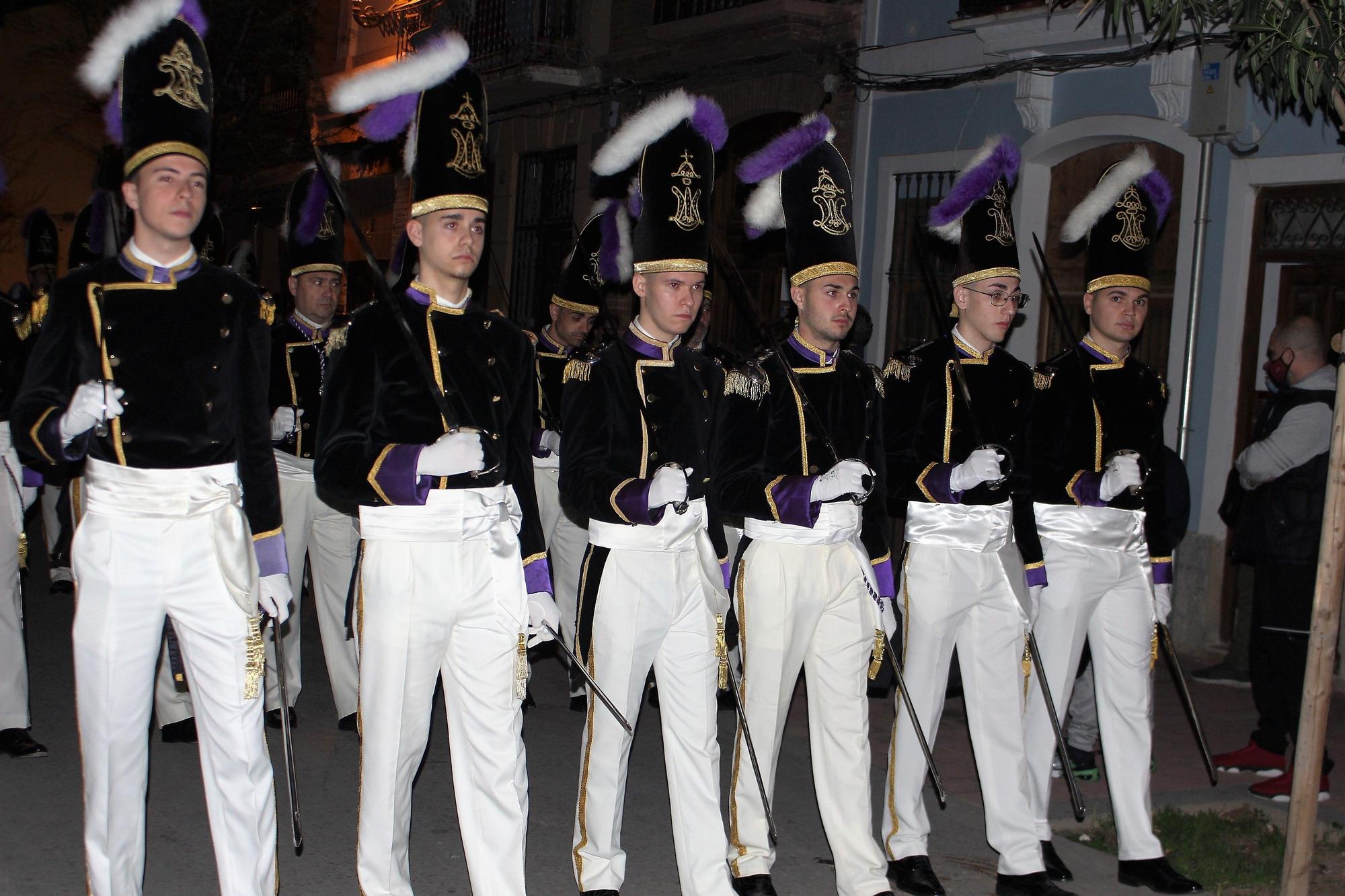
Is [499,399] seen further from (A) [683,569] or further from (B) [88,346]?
(B) [88,346]

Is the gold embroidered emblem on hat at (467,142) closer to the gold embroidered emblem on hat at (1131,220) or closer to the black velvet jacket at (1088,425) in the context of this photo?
the black velvet jacket at (1088,425)

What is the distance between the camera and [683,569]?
4.95m

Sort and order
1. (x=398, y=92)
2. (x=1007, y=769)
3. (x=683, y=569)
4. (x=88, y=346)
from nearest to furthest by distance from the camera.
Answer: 1. (x=88, y=346)
2. (x=398, y=92)
3. (x=683, y=569)
4. (x=1007, y=769)

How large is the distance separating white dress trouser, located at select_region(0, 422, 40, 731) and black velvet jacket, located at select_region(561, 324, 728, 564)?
309cm

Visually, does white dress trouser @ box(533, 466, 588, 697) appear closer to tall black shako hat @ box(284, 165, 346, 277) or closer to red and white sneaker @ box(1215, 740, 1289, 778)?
tall black shako hat @ box(284, 165, 346, 277)

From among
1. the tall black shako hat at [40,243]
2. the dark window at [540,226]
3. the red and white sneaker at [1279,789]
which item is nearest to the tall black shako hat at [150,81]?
the red and white sneaker at [1279,789]

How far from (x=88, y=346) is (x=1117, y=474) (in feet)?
12.2

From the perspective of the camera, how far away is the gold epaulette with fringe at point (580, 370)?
5008 mm

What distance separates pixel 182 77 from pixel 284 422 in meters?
3.05

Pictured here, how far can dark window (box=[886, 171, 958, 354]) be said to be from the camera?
42.9ft

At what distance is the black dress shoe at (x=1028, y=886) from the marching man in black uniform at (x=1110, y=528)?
0.88 ft

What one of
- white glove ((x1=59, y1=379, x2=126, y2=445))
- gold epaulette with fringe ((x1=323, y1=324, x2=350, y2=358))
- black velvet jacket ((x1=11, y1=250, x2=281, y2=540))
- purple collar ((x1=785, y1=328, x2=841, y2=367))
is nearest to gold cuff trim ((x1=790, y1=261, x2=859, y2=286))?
purple collar ((x1=785, y1=328, x2=841, y2=367))

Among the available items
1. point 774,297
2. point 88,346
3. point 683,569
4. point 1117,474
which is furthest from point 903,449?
point 774,297

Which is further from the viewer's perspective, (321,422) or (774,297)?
(774,297)
